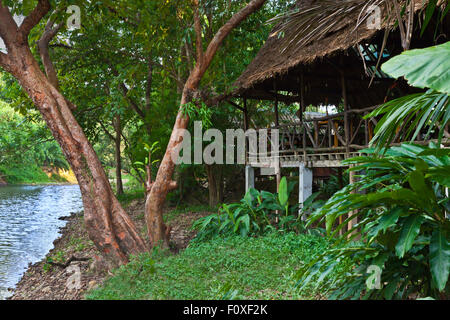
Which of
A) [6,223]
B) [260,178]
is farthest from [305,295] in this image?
[6,223]

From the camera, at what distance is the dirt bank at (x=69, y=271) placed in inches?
199

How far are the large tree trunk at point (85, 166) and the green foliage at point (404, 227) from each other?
3.29 metres

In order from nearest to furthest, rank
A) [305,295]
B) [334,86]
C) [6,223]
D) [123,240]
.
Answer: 1. [305,295]
2. [123,240]
3. [334,86]
4. [6,223]

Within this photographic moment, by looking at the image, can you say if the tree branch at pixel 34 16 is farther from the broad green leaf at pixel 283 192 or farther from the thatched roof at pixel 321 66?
the broad green leaf at pixel 283 192

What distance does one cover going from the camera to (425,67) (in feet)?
4.42

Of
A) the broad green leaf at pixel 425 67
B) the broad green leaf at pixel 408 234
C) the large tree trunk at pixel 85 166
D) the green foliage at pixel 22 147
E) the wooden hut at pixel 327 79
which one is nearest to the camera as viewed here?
the broad green leaf at pixel 425 67

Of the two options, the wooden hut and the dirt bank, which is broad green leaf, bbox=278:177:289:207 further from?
the dirt bank

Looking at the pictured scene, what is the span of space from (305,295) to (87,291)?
2.96 meters

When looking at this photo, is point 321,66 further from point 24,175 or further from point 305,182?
point 24,175

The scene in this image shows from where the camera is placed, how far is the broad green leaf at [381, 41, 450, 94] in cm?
129

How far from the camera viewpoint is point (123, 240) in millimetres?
5453

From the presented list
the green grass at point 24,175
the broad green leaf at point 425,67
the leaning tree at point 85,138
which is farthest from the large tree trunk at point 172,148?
the green grass at point 24,175

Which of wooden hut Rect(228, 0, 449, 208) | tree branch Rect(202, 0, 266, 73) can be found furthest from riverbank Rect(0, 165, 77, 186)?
tree branch Rect(202, 0, 266, 73)

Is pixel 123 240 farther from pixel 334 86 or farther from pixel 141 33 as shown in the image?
pixel 334 86
